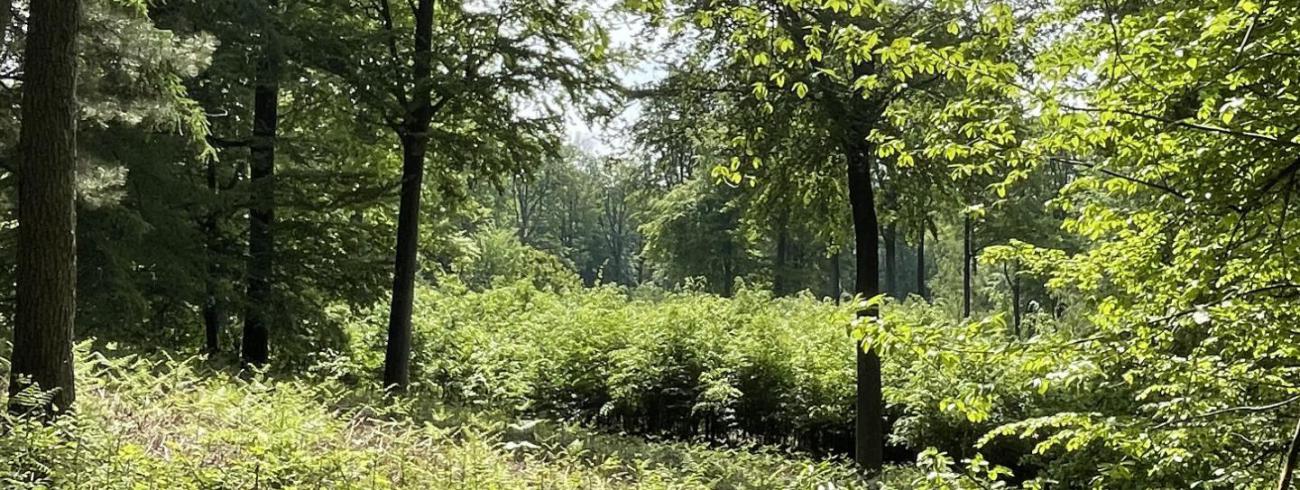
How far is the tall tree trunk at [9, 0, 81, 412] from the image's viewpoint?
4.81 meters

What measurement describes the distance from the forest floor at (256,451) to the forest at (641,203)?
4cm

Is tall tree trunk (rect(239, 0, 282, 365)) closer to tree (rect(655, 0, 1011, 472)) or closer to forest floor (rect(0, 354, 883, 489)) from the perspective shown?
forest floor (rect(0, 354, 883, 489))

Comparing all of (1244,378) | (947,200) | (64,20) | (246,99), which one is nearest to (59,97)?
(64,20)

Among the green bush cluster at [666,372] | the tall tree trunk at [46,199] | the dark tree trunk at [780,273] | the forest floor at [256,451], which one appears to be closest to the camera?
the forest floor at [256,451]

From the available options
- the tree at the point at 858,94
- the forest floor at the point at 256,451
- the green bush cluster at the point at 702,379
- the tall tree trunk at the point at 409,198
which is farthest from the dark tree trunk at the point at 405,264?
the tree at the point at 858,94

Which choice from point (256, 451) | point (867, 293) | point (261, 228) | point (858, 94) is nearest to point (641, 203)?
point (867, 293)

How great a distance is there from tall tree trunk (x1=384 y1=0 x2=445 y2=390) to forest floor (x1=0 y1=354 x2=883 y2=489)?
8.98 feet

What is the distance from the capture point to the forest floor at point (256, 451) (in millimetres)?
4492

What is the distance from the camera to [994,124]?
362 cm

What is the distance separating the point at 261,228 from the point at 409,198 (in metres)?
2.40

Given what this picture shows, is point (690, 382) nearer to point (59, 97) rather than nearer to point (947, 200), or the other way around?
point (947, 200)

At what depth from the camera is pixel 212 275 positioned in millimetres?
11352

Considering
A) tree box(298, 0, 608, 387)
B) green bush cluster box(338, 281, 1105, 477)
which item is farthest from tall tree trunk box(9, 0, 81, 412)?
green bush cluster box(338, 281, 1105, 477)

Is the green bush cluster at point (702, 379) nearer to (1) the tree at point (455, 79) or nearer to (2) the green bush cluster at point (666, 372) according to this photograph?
(2) the green bush cluster at point (666, 372)
